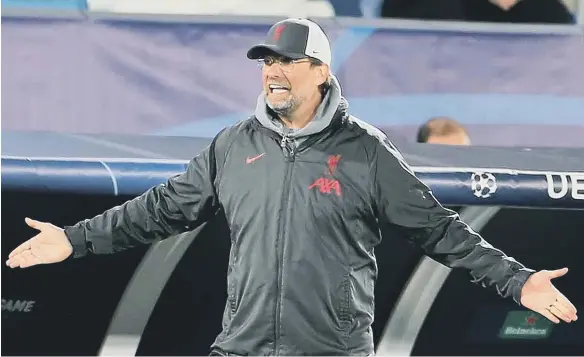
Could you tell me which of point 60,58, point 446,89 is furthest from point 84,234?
point 446,89

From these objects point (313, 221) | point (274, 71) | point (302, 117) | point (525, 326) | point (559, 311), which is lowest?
point (525, 326)

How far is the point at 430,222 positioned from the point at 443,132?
1.19 meters

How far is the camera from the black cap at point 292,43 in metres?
2.44

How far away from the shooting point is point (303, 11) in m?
3.83

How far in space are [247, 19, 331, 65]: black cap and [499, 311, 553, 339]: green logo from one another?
1.63 m

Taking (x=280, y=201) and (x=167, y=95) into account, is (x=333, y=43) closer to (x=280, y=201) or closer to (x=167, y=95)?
(x=167, y=95)

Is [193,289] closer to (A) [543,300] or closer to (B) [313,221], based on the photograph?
(B) [313,221]

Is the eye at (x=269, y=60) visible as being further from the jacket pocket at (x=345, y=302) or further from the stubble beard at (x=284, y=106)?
the jacket pocket at (x=345, y=302)

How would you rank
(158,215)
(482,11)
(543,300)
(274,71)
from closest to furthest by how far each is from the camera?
1. (543,300)
2. (274,71)
3. (158,215)
4. (482,11)

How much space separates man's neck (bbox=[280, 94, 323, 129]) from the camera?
2.48 meters

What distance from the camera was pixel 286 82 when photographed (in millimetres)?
2447

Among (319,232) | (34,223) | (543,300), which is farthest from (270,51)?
(543,300)

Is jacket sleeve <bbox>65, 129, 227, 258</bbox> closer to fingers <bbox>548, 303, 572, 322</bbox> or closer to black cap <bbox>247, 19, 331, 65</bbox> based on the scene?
black cap <bbox>247, 19, 331, 65</bbox>

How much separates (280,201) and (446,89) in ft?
4.71
